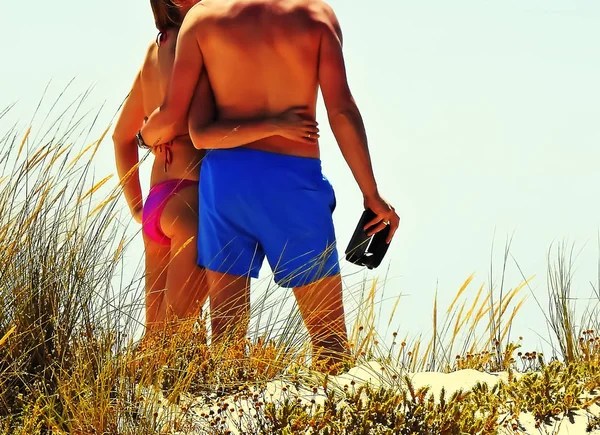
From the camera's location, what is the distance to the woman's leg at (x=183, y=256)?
14.5 ft

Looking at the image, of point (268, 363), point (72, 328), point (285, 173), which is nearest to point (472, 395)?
point (268, 363)

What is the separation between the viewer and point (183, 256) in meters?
4.46

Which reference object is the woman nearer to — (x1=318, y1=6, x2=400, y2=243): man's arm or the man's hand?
(x1=318, y1=6, x2=400, y2=243): man's arm

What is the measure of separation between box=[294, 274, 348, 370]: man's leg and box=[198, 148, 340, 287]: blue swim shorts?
0.16ft

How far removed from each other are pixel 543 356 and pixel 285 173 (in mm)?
1368

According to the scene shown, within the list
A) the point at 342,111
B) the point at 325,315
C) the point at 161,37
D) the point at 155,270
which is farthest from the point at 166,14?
the point at 325,315

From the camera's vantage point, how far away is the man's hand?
4.23m

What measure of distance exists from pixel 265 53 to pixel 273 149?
0.39 metres

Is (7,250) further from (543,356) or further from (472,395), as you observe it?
(543,356)

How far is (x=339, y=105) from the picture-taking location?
4.15m

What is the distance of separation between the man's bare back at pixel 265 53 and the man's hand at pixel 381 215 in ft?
1.18

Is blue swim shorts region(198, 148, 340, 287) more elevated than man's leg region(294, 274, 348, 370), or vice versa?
blue swim shorts region(198, 148, 340, 287)

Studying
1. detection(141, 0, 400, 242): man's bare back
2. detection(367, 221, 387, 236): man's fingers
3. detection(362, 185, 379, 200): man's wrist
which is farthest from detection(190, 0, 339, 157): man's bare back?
detection(367, 221, 387, 236): man's fingers

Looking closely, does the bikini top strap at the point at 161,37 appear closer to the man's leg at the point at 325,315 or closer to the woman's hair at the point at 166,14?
the woman's hair at the point at 166,14
